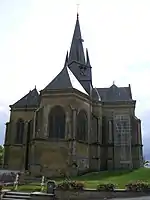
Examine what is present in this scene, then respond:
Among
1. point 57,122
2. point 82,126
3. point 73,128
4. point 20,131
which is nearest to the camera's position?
point 73,128

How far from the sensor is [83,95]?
109 ft

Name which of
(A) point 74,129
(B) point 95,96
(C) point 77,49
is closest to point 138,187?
(A) point 74,129

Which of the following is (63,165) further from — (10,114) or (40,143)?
(10,114)

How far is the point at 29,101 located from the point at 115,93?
43.6 ft

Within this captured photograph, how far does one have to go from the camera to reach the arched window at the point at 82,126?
105ft

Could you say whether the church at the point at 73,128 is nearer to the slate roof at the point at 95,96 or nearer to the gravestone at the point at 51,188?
the slate roof at the point at 95,96

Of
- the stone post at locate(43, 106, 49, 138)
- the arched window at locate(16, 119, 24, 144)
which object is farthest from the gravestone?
the arched window at locate(16, 119, 24, 144)

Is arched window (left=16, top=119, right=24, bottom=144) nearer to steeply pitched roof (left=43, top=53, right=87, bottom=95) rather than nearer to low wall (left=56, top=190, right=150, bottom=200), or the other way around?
steeply pitched roof (left=43, top=53, right=87, bottom=95)

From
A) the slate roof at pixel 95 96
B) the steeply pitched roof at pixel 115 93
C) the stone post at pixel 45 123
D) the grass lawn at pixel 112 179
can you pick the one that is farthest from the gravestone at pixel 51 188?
the steeply pitched roof at pixel 115 93

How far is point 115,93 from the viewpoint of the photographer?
133ft

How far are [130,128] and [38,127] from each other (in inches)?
523

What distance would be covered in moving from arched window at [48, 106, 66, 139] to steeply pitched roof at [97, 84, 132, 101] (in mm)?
10810

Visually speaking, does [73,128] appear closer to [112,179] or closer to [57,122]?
[57,122]

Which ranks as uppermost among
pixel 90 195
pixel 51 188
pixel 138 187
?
pixel 138 187
